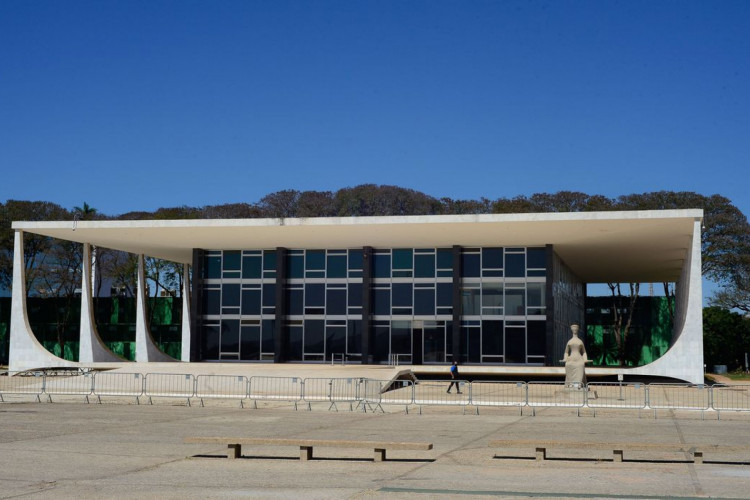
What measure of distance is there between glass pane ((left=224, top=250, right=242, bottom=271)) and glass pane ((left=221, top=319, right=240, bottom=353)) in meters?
2.87

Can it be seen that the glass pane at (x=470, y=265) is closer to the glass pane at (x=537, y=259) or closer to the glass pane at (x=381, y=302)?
the glass pane at (x=537, y=259)

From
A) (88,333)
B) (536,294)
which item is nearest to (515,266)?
(536,294)

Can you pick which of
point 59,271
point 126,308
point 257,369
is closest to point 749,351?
point 257,369

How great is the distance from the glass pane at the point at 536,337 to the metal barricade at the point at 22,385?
74.9 feet

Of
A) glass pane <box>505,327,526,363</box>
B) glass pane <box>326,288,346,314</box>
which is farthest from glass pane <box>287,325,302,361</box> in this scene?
glass pane <box>505,327,526,363</box>

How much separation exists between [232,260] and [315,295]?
16.9ft

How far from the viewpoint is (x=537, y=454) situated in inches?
535

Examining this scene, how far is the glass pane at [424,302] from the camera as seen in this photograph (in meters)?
44.6

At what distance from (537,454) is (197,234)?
30.8 m

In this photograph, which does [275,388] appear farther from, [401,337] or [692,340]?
[692,340]

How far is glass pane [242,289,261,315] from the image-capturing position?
46.9 m

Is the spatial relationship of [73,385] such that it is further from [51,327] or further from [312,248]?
[51,327]

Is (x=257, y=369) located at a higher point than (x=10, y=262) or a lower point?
lower

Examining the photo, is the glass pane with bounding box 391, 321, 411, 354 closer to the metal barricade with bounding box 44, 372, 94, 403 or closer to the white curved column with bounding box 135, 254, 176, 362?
the metal barricade with bounding box 44, 372, 94, 403
